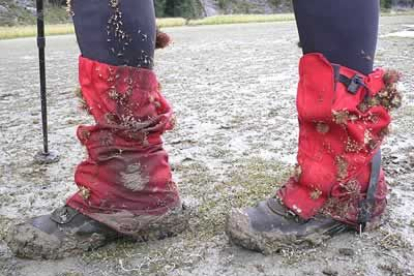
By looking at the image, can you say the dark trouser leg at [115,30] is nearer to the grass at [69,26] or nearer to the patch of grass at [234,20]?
the grass at [69,26]

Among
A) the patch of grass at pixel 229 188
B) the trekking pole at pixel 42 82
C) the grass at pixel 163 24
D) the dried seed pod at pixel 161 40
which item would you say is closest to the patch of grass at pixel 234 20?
the grass at pixel 163 24

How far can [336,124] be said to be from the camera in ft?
3.47

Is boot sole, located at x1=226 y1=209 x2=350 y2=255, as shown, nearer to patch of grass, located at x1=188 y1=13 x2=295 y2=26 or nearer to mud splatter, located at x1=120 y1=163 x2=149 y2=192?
mud splatter, located at x1=120 y1=163 x2=149 y2=192

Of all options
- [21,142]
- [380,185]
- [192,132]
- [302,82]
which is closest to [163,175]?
[302,82]

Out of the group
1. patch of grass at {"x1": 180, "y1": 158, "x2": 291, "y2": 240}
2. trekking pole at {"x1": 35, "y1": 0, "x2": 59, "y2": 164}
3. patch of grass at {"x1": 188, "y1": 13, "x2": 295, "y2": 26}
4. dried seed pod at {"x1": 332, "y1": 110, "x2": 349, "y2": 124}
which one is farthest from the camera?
patch of grass at {"x1": 188, "y1": 13, "x2": 295, "y2": 26}

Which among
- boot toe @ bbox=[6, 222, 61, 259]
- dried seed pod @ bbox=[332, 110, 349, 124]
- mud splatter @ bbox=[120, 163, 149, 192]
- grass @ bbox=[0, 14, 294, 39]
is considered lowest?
boot toe @ bbox=[6, 222, 61, 259]

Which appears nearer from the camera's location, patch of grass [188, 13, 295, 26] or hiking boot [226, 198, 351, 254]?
hiking boot [226, 198, 351, 254]

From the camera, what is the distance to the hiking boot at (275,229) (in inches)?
42.4

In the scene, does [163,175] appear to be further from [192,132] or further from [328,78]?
[192,132]

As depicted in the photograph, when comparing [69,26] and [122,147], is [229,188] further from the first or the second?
[69,26]

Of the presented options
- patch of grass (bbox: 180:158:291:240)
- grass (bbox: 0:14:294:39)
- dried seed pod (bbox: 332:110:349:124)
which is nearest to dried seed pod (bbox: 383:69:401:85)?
dried seed pod (bbox: 332:110:349:124)

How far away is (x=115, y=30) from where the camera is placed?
1058mm

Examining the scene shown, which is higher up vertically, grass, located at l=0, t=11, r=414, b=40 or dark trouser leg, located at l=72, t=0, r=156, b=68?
grass, located at l=0, t=11, r=414, b=40

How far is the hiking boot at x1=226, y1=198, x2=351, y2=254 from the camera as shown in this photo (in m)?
1.08
